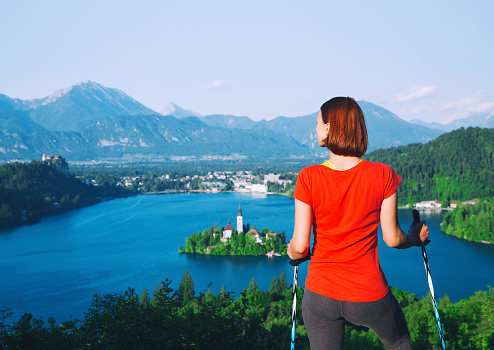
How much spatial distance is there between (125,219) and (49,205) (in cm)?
1325

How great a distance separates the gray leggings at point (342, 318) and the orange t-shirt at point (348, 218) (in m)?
0.02

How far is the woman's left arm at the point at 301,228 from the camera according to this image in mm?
1143

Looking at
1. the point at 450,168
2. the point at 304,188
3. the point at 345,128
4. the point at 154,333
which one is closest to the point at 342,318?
the point at 304,188

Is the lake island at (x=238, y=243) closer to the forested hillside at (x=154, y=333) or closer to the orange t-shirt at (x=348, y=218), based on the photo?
the forested hillside at (x=154, y=333)

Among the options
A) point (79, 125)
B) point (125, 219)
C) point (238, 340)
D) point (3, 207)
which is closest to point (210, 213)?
point (125, 219)

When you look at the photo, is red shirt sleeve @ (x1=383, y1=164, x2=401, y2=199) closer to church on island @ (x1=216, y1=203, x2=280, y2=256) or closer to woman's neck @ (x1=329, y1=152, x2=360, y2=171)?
woman's neck @ (x1=329, y1=152, x2=360, y2=171)

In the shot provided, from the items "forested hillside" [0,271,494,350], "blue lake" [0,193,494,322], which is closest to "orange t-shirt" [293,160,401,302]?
"forested hillside" [0,271,494,350]

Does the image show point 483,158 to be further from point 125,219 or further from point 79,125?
point 79,125

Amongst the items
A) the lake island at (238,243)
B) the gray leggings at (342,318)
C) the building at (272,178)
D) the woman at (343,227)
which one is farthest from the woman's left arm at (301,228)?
the building at (272,178)

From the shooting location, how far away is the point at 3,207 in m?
37.7

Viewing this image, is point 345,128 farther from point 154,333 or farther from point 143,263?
point 143,263

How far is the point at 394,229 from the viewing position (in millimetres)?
1203

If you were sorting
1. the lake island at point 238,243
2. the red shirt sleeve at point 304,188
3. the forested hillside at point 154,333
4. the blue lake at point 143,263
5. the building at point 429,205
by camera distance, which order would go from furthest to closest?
1. the building at point 429,205
2. the lake island at point 238,243
3. the blue lake at point 143,263
4. the forested hillside at point 154,333
5. the red shirt sleeve at point 304,188

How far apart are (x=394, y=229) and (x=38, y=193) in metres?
49.9
